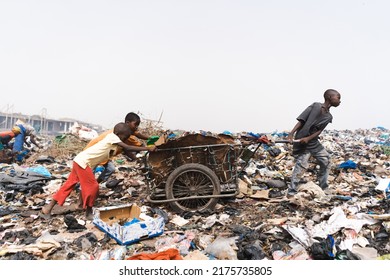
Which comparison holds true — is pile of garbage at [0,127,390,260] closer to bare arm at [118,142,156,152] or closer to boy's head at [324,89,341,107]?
bare arm at [118,142,156,152]

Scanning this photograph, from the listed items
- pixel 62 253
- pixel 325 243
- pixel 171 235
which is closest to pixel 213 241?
pixel 171 235

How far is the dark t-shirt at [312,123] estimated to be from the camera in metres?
4.75

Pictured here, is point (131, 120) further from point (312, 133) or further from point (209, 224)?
point (312, 133)

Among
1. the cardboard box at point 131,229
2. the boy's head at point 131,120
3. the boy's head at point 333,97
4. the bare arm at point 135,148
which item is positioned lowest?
the cardboard box at point 131,229

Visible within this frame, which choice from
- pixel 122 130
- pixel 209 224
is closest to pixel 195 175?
pixel 209 224

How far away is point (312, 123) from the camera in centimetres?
477

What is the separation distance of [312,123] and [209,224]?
7.39ft

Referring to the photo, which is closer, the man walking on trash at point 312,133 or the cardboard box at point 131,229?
the cardboard box at point 131,229

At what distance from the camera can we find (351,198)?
15.9ft

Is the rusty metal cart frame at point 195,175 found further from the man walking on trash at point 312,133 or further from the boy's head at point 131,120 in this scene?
the man walking on trash at point 312,133

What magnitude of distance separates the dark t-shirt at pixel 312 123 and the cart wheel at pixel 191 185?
1672mm

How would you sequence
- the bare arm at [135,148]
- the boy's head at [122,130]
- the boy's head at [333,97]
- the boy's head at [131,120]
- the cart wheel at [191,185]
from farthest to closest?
1. the boy's head at [333,97]
2. the boy's head at [131,120]
3. the boy's head at [122,130]
4. the cart wheel at [191,185]
5. the bare arm at [135,148]

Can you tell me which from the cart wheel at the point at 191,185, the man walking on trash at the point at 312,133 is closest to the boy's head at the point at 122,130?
the cart wheel at the point at 191,185

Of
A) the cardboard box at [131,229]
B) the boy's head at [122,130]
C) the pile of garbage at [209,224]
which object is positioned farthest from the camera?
the boy's head at [122,130]
